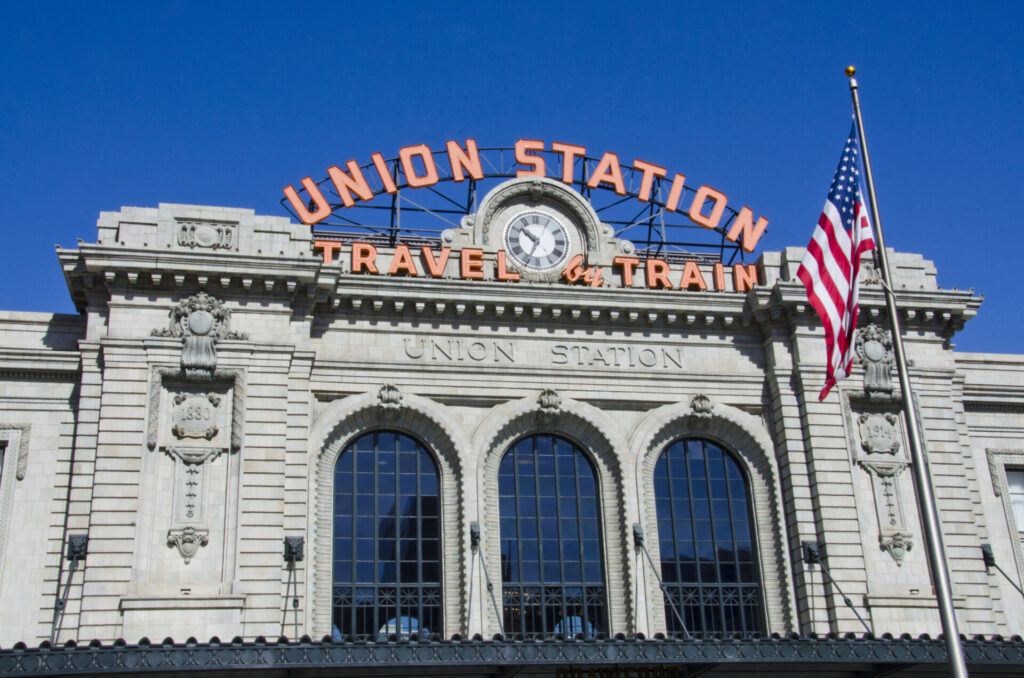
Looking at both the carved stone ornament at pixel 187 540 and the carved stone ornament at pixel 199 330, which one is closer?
the carved stone ornament at pixel 187 540

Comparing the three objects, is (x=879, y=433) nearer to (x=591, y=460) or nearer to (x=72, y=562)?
(x=591, y=460)

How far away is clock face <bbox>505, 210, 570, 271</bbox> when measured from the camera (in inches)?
1566

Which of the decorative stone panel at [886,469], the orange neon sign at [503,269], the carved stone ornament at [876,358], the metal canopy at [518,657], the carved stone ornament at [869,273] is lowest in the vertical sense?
the metal canopy at [518,657]

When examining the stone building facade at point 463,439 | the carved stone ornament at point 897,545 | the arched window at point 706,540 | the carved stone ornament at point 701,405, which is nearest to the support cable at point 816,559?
the stone building facade at point 463,439

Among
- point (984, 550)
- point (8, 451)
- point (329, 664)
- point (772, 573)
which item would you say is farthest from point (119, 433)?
point (984, 550)

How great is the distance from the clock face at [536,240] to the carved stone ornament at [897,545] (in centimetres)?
1332

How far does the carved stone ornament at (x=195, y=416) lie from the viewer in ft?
107

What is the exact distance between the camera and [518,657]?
29.0 meters

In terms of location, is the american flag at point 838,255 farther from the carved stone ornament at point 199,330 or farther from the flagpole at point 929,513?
the carved stone ornament at point 199,330

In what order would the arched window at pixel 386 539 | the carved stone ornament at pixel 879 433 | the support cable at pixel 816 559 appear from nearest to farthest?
the arched window at pixel 386 539
the support cable at pixel 816 559
the carved stone ornament at pixel 879 433

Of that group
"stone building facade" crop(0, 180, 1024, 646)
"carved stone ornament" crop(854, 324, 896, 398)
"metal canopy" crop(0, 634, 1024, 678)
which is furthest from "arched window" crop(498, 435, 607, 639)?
"carved stone ornament" crop(854, 324, 896, 398)

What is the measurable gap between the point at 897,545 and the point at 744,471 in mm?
4987

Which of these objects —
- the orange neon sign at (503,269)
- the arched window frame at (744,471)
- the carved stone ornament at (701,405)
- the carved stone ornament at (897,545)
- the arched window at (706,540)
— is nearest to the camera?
the carved stone ornament at (897,545)

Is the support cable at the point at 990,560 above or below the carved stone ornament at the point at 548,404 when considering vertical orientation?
below
